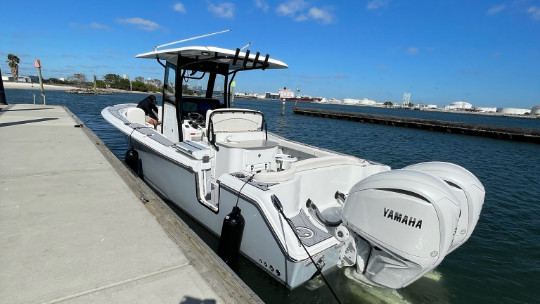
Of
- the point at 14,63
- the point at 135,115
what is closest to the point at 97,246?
the point at 135,115

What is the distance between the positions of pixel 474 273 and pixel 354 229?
2628 mm

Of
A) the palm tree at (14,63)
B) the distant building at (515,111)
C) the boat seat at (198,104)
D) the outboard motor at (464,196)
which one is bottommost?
the outboard motor at (464,196)

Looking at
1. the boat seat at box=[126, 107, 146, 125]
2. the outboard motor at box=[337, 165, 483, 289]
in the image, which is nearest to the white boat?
the outboard motor at box=[337, 165, 483, 289]

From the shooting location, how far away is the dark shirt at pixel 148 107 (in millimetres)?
8672

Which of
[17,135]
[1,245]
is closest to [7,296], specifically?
[1,245]

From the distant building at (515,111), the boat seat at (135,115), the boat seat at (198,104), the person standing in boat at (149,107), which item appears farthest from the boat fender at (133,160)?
the distant building at (515,111)

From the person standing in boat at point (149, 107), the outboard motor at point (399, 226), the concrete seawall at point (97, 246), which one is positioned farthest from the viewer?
the person standing in boat at point (149, 107)

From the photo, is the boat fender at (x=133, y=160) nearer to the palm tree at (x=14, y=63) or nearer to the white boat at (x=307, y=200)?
the white boat at (x=307, y=200)

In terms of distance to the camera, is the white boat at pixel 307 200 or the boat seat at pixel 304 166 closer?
the white boat at pixel 307 200

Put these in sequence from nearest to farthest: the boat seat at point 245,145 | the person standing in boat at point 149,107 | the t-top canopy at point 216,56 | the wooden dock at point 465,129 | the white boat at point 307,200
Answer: the white boat at point 307,200 → the boat seat at point 245,145 → the t-top canopy at point 216,56 → the person standing in boat at point 149,107 → the wooden dock at point 465,129

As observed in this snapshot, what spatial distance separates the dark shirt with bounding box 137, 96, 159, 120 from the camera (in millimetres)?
8672

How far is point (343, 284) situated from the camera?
3631mm

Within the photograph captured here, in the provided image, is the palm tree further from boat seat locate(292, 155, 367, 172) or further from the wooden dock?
boat seat locate(292, 155, 367, 172)

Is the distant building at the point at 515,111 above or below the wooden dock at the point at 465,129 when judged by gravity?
above
